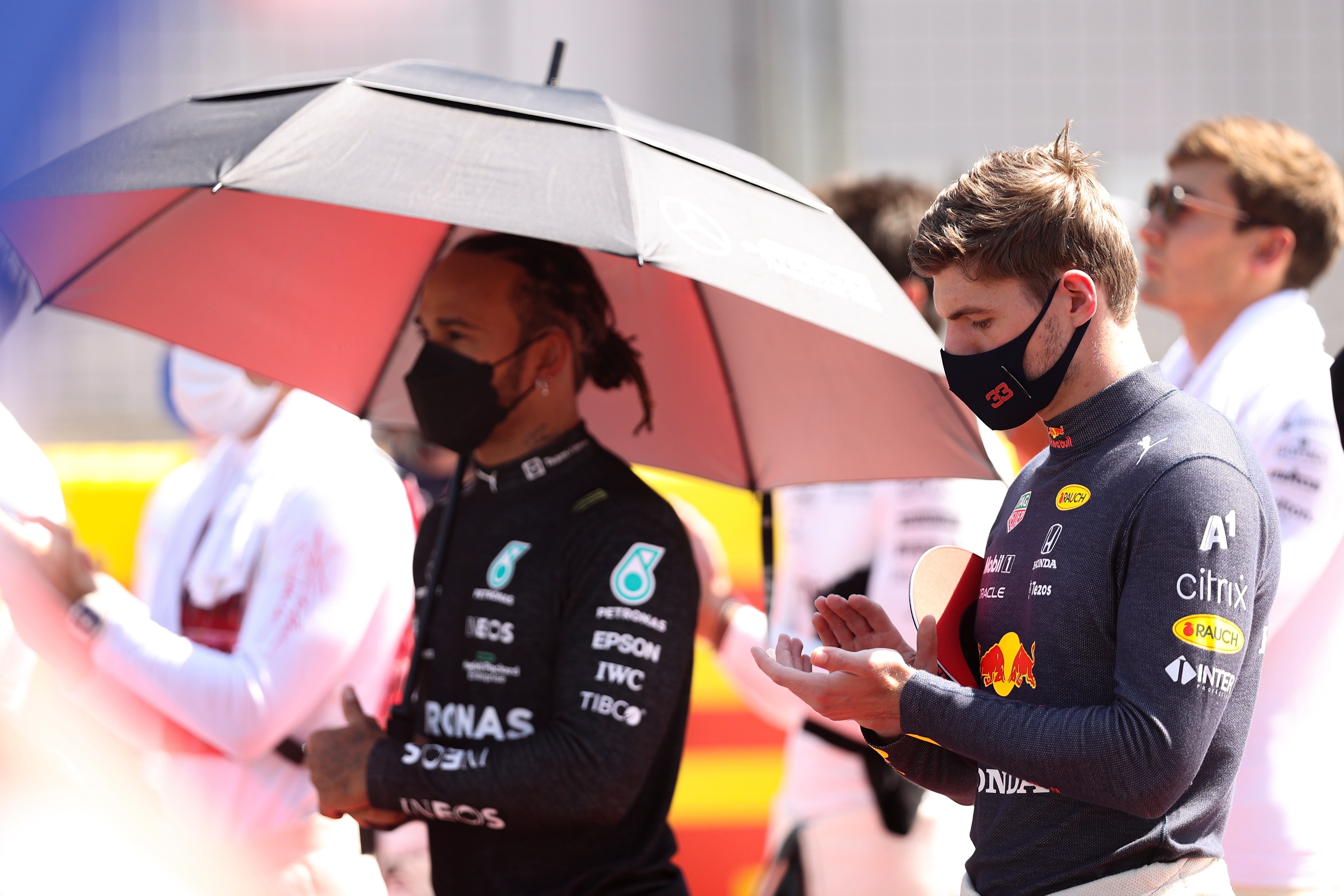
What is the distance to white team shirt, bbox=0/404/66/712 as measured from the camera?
6.79ft

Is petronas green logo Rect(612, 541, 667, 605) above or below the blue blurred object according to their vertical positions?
below

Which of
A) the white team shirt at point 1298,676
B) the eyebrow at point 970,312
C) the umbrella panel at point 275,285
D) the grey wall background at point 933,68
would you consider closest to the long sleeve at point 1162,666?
the eyebrow at point 970,312

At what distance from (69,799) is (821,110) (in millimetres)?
8196

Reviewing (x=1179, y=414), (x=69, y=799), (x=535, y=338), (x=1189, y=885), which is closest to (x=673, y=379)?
(x=535, y=338)

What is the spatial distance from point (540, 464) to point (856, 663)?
104cm

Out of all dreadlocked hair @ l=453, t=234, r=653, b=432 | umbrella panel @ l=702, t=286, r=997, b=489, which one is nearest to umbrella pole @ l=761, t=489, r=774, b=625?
umbrella panel @ l=702, t=286, r=997, b=489

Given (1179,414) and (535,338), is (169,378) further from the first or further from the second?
Answer: (1179,414)

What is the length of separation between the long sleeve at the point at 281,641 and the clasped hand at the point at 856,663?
1147 mm

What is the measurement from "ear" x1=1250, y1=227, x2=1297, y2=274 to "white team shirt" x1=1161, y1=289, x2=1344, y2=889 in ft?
1.98

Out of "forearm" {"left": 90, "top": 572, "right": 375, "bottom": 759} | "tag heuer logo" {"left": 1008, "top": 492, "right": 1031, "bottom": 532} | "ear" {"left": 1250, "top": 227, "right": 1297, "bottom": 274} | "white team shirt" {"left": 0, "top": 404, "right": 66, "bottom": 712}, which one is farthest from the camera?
"ear" {"left": 1250, "top": 227, "right": 1297, "bottom": 274}

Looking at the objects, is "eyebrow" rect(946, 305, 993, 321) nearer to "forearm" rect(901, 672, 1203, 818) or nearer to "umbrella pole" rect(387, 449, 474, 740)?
"forearm" rect(901, 672, 1203, 818)

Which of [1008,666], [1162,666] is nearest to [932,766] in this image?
[1008,666]

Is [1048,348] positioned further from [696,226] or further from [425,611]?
[425,611]

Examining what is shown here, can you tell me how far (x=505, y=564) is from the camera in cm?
258
